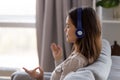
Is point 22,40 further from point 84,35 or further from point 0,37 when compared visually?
point 84,35

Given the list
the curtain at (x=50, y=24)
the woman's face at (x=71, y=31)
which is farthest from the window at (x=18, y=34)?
the woman's face at (x=71, y=31)

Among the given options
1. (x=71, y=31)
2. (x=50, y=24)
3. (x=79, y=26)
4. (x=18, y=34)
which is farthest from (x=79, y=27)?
(x=18, y=34)

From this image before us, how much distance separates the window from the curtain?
25cm

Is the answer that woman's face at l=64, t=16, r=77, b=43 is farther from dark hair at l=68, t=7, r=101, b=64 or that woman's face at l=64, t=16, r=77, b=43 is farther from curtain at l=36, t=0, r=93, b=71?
curtain at l=36, t=0, r=93, b=71

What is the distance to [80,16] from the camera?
1422 millimetres

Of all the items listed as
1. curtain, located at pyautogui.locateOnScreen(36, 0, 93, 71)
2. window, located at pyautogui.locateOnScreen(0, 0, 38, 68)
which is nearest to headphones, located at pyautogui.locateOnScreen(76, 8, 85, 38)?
curtain, located at pyautogui.locateOnScreen(36, 0, 93, 71)

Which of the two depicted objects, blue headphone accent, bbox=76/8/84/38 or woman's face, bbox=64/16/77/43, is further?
woman's face, bbox=64/16/77/43

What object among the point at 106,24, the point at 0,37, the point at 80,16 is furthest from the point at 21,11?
the point at 80,16

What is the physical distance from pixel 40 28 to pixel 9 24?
1.52ft

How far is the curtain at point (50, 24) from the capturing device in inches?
101

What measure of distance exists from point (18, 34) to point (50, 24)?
1.93 ft

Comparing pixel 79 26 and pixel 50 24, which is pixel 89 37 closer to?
pixel 79 26

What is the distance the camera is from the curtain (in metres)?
2.55

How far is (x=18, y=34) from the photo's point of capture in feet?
9.95
